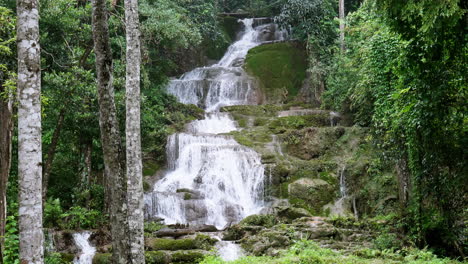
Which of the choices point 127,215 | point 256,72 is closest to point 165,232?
point 127,215

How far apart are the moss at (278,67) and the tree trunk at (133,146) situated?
19323 mm

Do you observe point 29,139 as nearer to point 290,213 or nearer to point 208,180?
point 290,213

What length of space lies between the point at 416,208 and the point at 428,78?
127 inches

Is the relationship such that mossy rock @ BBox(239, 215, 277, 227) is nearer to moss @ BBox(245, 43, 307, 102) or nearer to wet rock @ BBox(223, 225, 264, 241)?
wet rock @ BBox(223, 225, 264, 241)

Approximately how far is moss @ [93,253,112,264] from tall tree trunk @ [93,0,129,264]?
4340 mm

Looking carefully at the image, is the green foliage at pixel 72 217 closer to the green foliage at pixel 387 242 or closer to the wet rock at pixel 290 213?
the wet rock at pixel 290 213

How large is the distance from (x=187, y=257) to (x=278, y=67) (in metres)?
19.8

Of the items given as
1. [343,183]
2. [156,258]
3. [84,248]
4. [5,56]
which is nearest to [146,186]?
[84,248]

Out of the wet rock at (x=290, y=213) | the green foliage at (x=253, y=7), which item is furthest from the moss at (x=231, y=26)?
the wet rock at (x=290, y=213)

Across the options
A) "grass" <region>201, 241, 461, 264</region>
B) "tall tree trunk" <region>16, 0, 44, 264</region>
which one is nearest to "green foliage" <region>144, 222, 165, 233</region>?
"grass" <region>201, 241, 461, 264</region>

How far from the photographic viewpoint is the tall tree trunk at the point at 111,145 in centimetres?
708

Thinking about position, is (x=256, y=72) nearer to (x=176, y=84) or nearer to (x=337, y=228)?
(x=176, y=84)

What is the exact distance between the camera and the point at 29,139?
17.3 ft

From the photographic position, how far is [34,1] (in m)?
5.52
